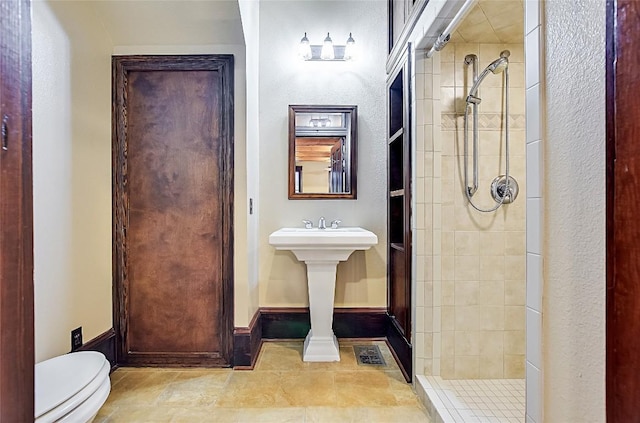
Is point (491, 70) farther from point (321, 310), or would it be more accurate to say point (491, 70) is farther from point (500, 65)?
point (321, 310)

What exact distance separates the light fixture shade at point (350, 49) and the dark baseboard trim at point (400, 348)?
203cm

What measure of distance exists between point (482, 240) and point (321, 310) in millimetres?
1136

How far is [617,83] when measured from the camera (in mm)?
482

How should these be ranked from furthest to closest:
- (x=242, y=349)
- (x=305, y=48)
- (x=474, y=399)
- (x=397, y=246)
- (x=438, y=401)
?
(x=305, y=48)
(x=397, y=246)
(x=242, y=349)
(x=474, y=399)
(x=438, y=401)

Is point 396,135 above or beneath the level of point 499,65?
beneath

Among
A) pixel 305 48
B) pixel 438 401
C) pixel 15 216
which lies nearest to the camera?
pixel 15 216

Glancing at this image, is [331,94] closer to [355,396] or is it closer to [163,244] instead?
[163,244]

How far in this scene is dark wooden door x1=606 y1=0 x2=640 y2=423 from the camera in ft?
1.51

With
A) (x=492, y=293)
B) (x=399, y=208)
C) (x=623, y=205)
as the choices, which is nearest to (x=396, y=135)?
(x=399, y=208)

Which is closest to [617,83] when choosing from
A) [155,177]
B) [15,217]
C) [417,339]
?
[15,217]

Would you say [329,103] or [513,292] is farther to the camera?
[329,103]

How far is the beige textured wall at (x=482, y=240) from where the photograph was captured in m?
2.02

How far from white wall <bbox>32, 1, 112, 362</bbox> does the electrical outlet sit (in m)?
0.03

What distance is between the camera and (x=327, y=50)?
2629 millimetres
